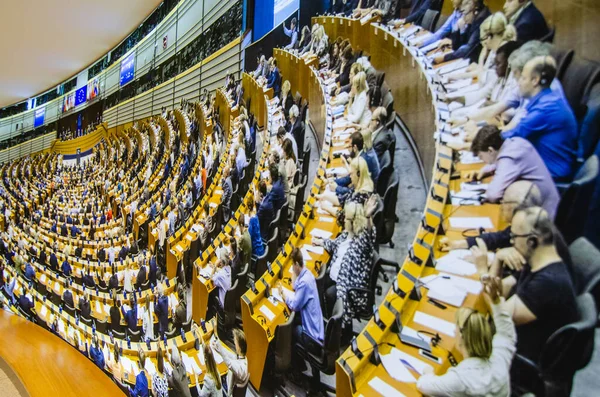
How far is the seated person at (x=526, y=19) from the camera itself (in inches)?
51.9

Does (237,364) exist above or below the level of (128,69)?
below

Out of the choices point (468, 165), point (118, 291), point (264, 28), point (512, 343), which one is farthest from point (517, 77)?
point (118, 291)

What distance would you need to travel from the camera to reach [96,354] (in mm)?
4734

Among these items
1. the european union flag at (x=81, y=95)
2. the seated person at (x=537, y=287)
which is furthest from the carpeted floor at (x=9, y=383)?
the european union flag at (x=81, y=95)

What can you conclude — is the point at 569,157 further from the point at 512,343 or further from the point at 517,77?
the point at 512,343

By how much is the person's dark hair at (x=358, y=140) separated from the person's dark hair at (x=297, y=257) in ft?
2.72

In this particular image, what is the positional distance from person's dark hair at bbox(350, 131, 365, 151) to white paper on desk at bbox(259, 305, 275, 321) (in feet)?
4.33

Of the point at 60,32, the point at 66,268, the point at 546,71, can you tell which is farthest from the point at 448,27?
the point at 60,32

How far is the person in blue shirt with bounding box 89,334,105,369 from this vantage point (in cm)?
464

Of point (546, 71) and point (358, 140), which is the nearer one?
point (546, 71)

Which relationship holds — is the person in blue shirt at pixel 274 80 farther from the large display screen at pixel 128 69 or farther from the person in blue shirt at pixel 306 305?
the large display screen at pixel 128 69

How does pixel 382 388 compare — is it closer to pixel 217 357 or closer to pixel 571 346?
pixel 571 346

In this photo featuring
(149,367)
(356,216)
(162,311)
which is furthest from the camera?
(162,311)

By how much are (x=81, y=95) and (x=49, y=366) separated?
1185 centimetres
